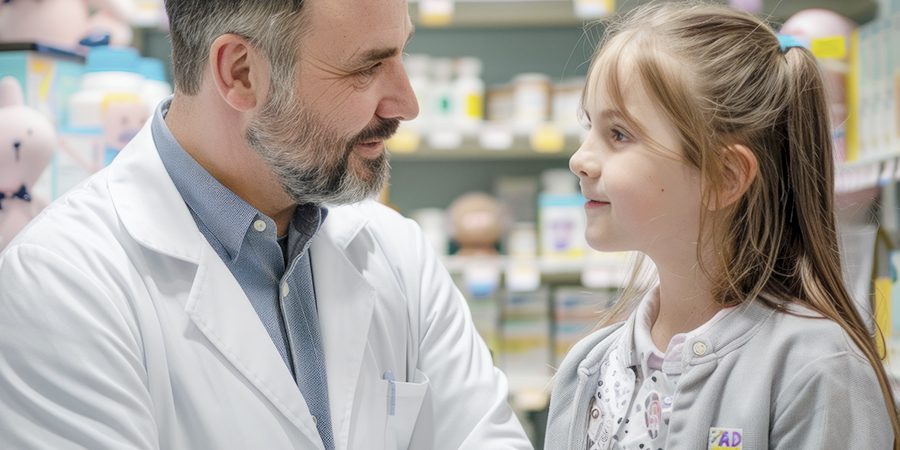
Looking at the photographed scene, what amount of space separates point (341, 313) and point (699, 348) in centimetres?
50

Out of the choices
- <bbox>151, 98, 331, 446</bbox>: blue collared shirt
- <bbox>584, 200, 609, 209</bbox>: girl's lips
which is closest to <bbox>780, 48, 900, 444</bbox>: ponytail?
<bbox>584, 200, 609, 209</bbox>: girl's lips

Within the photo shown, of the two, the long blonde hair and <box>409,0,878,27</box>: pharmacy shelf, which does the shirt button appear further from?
<box>409,0,878,27</box>: pharmacy shelf

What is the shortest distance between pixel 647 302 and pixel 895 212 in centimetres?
178

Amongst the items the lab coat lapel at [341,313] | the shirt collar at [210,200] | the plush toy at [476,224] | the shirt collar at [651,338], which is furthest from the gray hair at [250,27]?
the plush toy at [476,224]

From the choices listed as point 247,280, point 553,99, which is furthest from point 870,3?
point 247,280

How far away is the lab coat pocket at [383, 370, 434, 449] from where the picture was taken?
1424mm

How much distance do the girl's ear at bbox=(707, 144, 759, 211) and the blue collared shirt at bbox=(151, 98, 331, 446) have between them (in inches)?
23.1

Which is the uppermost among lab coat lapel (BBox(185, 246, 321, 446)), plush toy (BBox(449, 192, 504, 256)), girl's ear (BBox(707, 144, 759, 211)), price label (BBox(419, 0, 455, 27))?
price label (BBox(419, 0, 455, 27))

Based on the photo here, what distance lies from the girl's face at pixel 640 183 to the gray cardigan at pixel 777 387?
0.14 metres

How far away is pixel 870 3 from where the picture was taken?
10.8 ft

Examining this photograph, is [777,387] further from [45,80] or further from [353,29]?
[45,80]

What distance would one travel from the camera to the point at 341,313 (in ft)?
4.72

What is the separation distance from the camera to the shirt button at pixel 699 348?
1.26 metres

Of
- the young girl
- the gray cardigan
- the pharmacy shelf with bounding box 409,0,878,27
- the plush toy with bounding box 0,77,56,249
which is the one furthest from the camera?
the pharmacy shelf with bounding box 409,0,878,27
